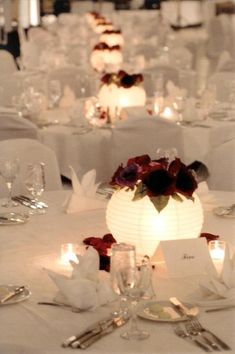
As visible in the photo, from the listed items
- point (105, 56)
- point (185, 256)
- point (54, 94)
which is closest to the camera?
point (185, 256)

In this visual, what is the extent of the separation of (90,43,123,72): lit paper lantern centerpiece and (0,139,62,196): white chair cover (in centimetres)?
376

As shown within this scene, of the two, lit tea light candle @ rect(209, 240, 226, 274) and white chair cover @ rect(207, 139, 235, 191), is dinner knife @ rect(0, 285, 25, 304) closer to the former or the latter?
lit tea light candle @ rect(209, 240, 226, 274)

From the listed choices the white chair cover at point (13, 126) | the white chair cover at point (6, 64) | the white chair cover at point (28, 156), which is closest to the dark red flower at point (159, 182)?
the white chair cover at point (28, 156)

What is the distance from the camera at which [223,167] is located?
4.30 m

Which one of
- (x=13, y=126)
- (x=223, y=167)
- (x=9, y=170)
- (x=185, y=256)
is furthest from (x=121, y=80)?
(x=185, y=256)

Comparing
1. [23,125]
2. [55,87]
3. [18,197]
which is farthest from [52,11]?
[18,197]

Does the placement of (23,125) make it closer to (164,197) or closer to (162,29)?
(164,197)

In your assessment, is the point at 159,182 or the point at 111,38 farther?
the point at 111,38

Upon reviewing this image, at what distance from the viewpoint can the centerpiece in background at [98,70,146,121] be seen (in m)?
5.85

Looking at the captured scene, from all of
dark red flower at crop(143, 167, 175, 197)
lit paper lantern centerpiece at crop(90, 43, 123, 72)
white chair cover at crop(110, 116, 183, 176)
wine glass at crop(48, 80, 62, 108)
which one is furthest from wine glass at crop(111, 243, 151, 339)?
lit paper lantern centerpiece at crop(90, 43, 123, 72)

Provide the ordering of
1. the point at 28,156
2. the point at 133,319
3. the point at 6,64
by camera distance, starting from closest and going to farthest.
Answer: the point at 133,319 → the point at 28,156 → the point at 6,64

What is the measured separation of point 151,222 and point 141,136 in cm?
261

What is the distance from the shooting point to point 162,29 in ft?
49.2

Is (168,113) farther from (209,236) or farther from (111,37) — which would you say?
(111,37)
